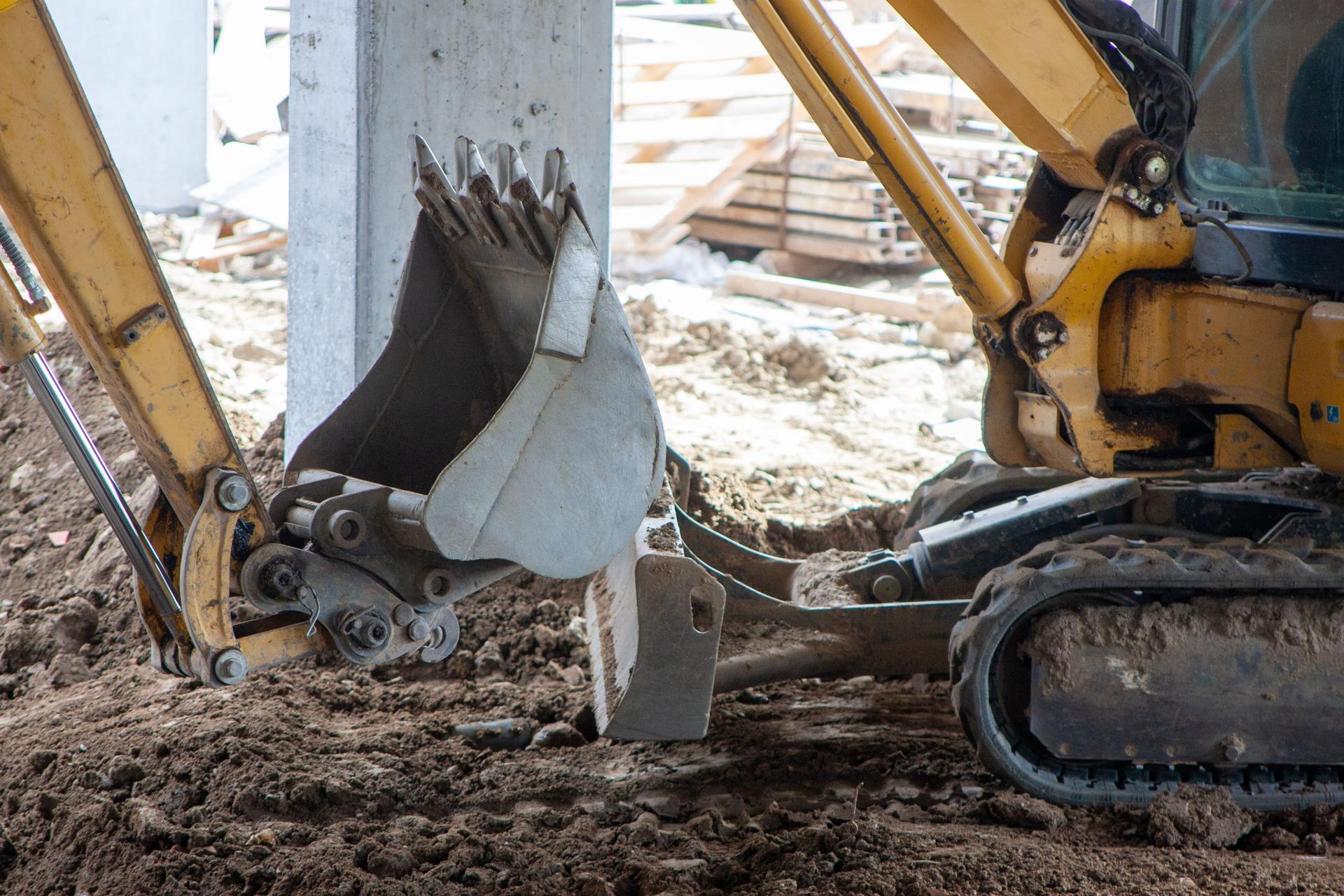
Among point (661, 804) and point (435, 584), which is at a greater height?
point (435, 584)

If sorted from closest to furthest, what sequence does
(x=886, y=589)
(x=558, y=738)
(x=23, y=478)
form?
(x=558, y=738) → (x=886, y=589) → (x=23, y=478)

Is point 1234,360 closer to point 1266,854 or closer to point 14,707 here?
point 1266,854

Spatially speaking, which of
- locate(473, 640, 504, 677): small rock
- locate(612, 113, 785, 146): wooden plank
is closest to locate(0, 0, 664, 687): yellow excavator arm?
locate(473, 640, 504, 677): small rock

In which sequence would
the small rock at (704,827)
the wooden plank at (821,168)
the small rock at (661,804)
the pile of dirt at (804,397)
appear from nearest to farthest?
the small rock at (704,827), the small rock at (661,804), the pile of dirt at (804,397), the wooden plank at (821,168)

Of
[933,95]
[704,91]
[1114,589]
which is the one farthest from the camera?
[933,95]

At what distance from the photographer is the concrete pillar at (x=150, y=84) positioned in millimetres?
11203

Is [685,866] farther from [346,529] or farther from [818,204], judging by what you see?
[818,204]

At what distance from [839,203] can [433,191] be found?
798cm

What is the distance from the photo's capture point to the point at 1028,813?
3.10m

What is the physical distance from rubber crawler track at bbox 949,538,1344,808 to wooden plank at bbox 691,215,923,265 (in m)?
7.54

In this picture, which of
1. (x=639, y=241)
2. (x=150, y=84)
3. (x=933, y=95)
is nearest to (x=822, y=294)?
(x=639, y=241)

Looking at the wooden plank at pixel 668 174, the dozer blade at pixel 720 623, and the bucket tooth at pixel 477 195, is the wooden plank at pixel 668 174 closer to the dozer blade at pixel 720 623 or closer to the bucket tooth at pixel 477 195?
the dozer blade at pixel 720 623

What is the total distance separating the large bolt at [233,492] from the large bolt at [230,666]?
295mm

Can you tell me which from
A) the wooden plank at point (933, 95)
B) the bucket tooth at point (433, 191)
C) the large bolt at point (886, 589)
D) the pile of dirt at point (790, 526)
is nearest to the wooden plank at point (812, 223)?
the wooden plank at point (933, 95)
